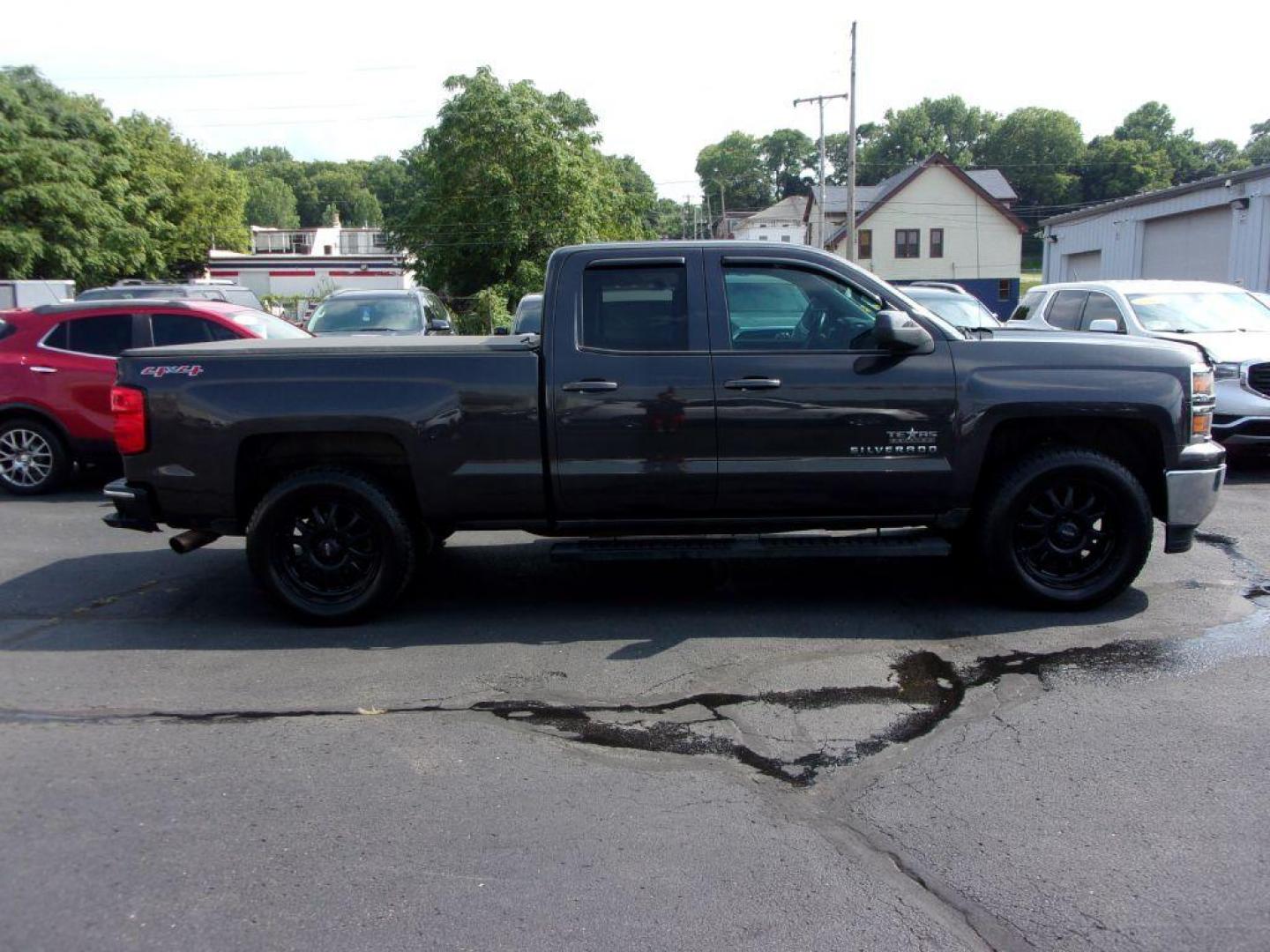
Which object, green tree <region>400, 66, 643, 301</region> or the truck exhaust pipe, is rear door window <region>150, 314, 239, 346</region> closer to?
the truck exhaust pipe

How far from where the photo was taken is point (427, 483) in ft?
19.3

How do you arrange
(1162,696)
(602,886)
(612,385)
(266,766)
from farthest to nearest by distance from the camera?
1. (612,385)
2. (1162,696)
3. (266,766)
4. (602,886)

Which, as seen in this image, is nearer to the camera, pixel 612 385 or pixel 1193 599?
pixel 612 385

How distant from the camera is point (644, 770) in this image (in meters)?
4.18

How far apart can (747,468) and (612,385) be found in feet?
2.86

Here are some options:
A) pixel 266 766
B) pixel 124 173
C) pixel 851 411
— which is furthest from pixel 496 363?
pixel 124 173

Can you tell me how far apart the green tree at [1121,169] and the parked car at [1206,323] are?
318 ft

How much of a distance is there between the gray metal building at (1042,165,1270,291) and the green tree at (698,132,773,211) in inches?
4831

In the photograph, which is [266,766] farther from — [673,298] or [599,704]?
[673,298]

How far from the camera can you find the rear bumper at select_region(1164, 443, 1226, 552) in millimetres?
5906

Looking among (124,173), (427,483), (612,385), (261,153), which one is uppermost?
(261,153)

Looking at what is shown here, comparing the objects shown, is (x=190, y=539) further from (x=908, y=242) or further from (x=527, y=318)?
(x=908, y=242)

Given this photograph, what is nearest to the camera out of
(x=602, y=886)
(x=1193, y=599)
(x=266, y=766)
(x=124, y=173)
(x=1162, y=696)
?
(x=602, y=886)

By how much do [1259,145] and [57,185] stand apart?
110446mm
